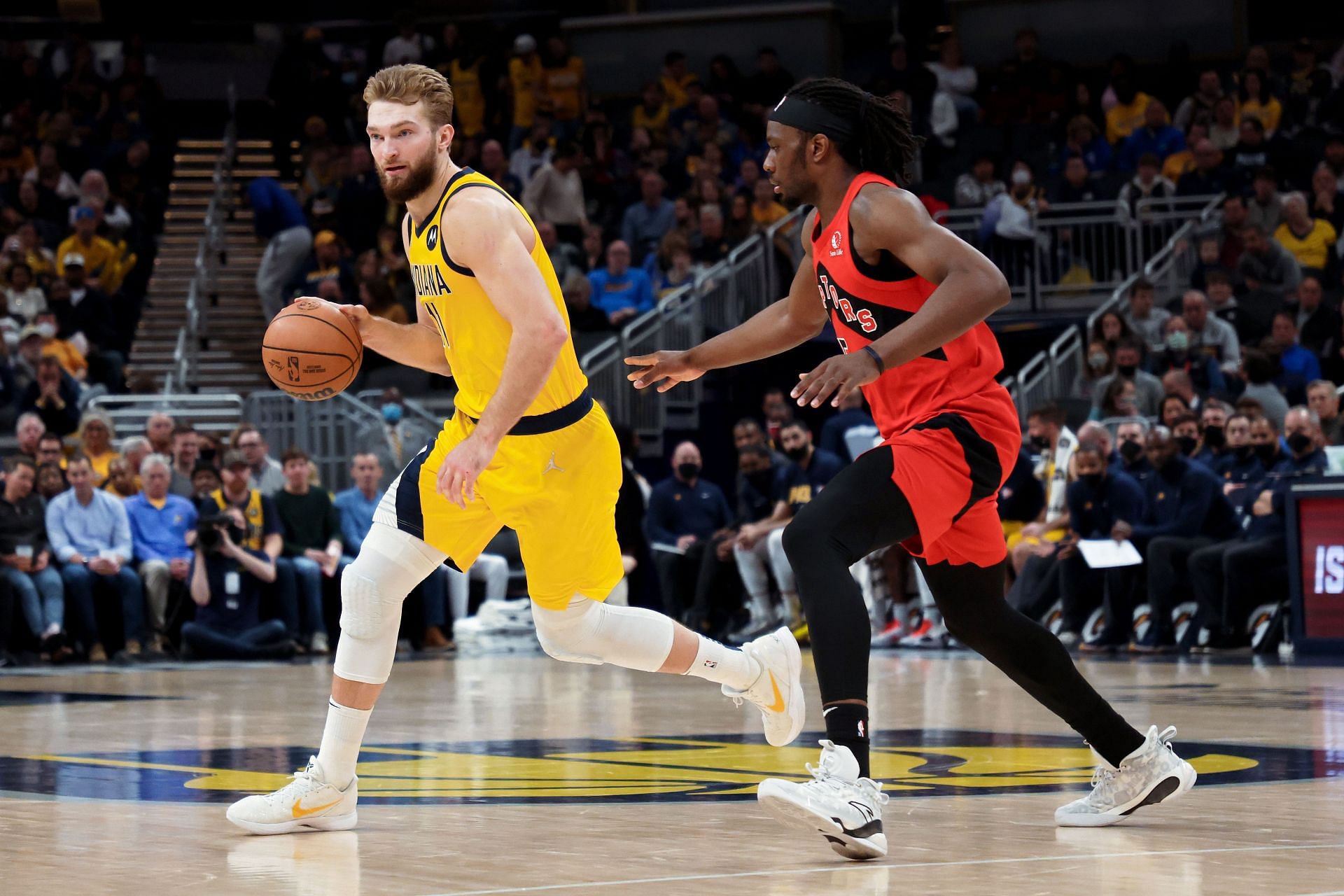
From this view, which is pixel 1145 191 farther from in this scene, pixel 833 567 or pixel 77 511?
pixel 833 567

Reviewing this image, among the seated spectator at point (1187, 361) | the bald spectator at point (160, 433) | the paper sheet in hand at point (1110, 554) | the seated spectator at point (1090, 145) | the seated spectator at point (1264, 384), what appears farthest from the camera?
the seated spectator at point (1090, 145)

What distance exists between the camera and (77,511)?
12812mm

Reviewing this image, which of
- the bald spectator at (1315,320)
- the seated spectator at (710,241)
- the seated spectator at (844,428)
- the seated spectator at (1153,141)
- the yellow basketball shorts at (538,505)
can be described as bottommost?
the yellow basketball shorts at (538,505)

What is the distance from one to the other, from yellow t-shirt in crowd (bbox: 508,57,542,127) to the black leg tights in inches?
663

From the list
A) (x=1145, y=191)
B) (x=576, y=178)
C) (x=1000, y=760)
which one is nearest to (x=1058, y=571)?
(x=1145, y=191)

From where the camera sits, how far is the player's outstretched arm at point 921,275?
411 cm

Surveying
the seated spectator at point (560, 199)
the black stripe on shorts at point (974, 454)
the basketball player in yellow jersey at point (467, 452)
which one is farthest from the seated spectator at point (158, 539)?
the black stripe on shorts at point (974, 454)

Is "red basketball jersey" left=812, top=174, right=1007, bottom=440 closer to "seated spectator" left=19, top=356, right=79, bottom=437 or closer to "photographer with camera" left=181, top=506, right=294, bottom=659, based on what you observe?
"photographer with camera" left=181, top=506, right=294, bottom=659

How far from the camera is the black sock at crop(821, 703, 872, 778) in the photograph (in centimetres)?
414

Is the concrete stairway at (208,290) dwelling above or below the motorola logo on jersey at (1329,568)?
above

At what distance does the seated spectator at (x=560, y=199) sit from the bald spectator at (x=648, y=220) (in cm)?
46

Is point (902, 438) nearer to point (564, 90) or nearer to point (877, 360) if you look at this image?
point (877, 360)

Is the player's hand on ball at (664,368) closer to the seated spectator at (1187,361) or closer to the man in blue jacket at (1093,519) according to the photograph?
the man in blue jacket at (1093,519)

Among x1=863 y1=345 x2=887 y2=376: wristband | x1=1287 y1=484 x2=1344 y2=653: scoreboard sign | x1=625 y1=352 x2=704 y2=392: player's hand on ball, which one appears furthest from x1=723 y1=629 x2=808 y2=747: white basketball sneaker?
x1=1287 y1=484 x2=1344 y2=653: scoreboard sign
